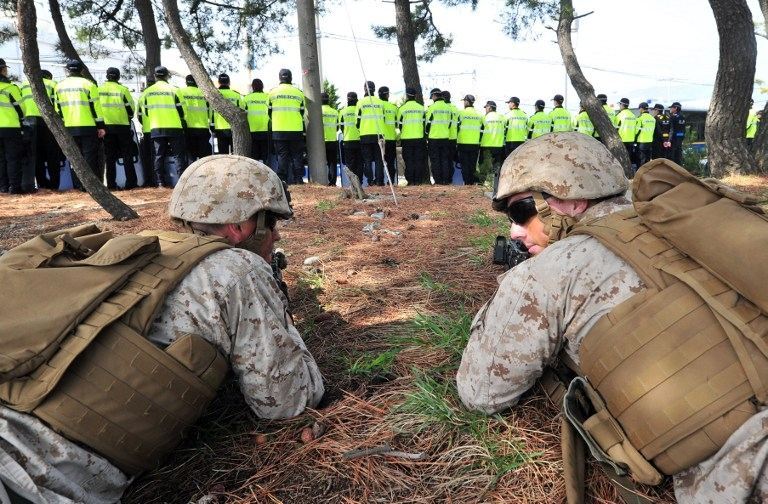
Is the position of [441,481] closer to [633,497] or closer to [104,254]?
[633,497]

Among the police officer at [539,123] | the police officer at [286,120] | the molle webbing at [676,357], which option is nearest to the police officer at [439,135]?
the police officer at [539,123]

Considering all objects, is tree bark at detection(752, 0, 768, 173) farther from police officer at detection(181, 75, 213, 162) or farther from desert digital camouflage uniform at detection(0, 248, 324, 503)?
desert digital camouflage uniform at detection(0, 248, 324, 503)

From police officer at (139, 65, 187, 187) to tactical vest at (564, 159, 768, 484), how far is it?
8.88 m

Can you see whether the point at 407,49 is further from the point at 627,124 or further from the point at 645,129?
the point at 645,129

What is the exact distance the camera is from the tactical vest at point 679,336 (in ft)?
4.08

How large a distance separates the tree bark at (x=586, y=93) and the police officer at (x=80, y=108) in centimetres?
786

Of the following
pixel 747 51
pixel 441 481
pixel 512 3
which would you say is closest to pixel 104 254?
pixel 441 481

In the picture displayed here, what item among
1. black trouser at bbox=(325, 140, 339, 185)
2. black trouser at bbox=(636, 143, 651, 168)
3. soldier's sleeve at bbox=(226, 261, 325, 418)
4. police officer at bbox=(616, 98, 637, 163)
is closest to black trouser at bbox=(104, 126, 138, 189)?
black trouser at bbox=(325, 140, 339, 185)

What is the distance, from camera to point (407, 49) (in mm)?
12156

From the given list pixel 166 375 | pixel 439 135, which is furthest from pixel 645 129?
pixel 166 375

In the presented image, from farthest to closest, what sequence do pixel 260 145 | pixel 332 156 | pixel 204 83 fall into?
pixel 332 156 < pixel 260 145 < pixel 204 83

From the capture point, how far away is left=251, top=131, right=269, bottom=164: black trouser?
Result: 10195mm

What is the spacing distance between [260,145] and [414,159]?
3256 mm

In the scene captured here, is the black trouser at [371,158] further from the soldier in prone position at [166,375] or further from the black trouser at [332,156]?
the soldier in prone position at [166,375]
